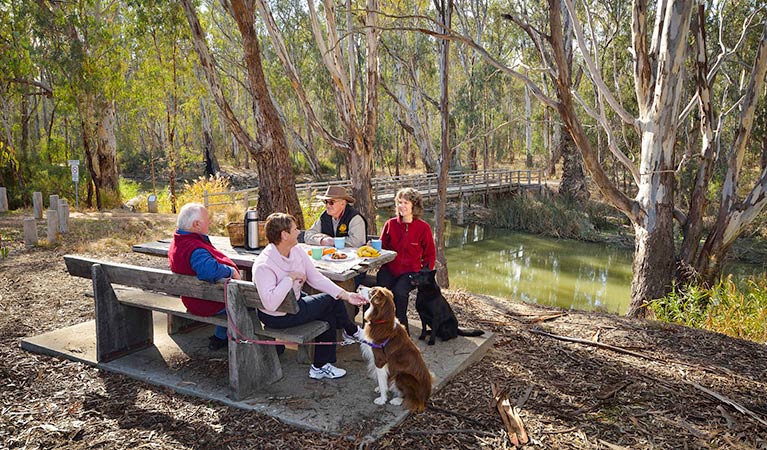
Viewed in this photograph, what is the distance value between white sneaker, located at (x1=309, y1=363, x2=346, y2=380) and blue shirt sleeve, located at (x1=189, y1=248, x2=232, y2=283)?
837 mm

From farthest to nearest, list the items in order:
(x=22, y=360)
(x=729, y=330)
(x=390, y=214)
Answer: (x=390, y=214) → (x=729, y=330) → (x=22, y=360)

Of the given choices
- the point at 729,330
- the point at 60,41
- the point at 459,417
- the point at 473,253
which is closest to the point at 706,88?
the point at 729,330

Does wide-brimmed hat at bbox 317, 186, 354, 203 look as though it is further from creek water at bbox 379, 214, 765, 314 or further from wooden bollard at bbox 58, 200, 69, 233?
wooden bollard at bbox 58, 200, 69, 233

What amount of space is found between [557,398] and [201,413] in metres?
2.18

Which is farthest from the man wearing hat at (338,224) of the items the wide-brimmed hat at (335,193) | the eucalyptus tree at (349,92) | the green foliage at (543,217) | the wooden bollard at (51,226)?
the green foliage at (543,217)

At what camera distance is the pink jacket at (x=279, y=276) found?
3097mm

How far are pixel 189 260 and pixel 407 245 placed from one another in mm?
1704

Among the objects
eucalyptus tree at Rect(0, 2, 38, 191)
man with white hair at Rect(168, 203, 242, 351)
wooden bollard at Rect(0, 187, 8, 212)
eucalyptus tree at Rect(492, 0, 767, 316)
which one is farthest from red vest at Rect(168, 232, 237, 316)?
wooden bollard at Rect(0, 187, 8, 212)

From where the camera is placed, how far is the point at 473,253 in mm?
16281

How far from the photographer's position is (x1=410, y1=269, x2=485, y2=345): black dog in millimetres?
3818

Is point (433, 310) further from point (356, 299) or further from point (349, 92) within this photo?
point (349, 92)

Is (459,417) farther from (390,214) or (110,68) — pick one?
(390,214)

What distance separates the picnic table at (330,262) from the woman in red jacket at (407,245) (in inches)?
4.5

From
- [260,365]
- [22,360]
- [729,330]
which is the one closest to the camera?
[260,365]
